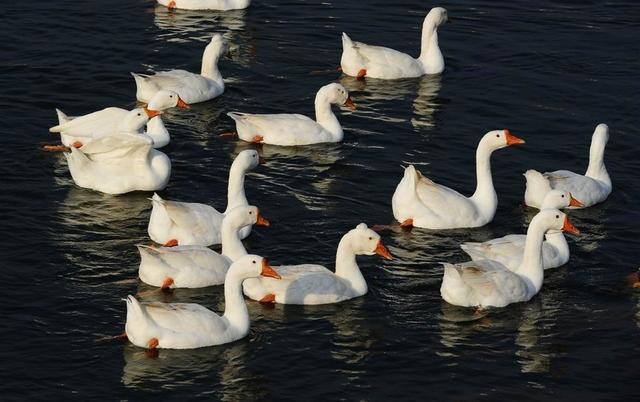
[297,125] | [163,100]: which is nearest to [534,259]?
[297,125]

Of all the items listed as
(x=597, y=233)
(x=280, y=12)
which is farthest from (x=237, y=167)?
(x=280, y=12)

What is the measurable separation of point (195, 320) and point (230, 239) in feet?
8.47

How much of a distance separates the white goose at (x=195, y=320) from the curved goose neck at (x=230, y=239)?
188 centimetres

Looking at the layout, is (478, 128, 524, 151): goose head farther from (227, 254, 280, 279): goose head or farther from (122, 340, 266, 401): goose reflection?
(122, 340, 266, 401): goose reflection

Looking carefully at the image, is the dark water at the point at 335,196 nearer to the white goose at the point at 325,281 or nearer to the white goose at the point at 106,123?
the white goose at the point at 325,281

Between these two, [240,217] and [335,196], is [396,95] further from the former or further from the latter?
[240,217]

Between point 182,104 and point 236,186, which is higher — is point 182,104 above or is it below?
above

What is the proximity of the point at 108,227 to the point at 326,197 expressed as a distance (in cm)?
423

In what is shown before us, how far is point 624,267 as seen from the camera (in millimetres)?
24484

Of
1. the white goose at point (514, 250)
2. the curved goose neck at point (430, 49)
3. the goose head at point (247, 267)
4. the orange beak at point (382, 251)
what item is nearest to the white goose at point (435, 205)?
the white goose at point (514, 250)

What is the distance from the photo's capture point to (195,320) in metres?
21.0

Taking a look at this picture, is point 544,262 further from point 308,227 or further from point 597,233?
point 308,227

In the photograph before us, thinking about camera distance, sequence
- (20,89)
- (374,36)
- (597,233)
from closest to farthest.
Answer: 1. (597,233)
2. (20,89)
3. (374,36)

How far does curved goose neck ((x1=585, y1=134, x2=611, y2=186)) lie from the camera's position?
2778 cm
